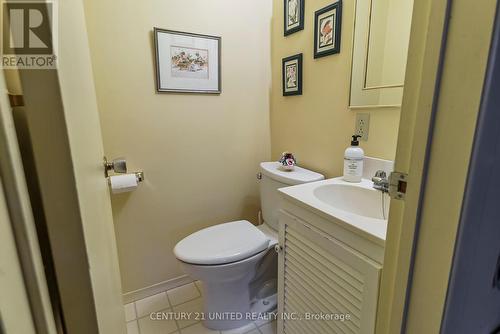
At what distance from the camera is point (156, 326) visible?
142cm

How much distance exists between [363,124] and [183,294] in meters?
1.49

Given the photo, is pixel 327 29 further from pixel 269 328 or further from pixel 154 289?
pixel 154 289

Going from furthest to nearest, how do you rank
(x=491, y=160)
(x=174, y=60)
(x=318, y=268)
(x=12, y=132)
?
(x=174, y=60), (x=318, y=268), (x=491, y=160), (x=12, y=132)

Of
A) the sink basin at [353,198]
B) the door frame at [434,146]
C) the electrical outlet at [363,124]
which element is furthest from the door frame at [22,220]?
the electrical outlet at [363,124]

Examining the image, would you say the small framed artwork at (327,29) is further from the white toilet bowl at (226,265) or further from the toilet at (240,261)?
the white toilet bowl at (226,265)

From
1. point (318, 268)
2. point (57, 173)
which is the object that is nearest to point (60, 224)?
point (57, 173)

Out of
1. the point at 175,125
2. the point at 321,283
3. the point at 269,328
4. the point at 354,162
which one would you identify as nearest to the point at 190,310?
the point at 269,328

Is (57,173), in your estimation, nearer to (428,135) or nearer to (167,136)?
(428,135)

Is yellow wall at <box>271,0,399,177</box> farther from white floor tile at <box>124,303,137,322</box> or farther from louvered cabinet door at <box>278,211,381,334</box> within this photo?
white floor tile at <box>124,303,137,322</box>

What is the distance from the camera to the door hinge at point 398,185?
488 mm

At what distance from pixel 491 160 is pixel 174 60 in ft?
4.67

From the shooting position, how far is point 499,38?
345mm

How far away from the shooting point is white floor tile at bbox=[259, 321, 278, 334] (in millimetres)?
1370

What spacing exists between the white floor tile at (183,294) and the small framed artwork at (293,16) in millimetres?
1734
